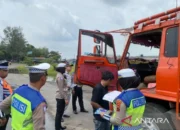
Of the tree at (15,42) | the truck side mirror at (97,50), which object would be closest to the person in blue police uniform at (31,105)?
the truck side mirror at (97,50)

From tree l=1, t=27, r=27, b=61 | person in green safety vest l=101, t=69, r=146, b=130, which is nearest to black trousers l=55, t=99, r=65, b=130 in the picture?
person in green safety vest l=101, t=69, r=146, b=130

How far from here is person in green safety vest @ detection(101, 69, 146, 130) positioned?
7.92 ft

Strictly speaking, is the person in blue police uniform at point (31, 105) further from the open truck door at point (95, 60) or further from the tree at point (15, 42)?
the tree at point (15, 42)

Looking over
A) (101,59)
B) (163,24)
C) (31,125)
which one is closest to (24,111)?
(31,125)

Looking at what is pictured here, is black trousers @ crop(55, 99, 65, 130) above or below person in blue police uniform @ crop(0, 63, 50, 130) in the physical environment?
below

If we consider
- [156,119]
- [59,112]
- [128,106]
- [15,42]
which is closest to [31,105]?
[128,106]

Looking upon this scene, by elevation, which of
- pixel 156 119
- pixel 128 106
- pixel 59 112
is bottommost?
pixel 59 112

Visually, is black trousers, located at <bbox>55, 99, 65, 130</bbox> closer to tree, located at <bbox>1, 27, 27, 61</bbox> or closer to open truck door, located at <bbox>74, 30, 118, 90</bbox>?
open truck door, located at <bbox>74, 30, 118, 90</bbox>

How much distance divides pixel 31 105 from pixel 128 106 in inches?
37.7

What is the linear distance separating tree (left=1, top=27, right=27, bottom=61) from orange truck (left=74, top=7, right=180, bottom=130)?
2825 inches

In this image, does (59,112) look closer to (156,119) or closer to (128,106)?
(156,119)

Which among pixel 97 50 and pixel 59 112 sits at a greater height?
pixel 97 50

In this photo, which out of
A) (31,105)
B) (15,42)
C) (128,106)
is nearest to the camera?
(31,105)

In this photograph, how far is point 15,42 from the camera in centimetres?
7462
